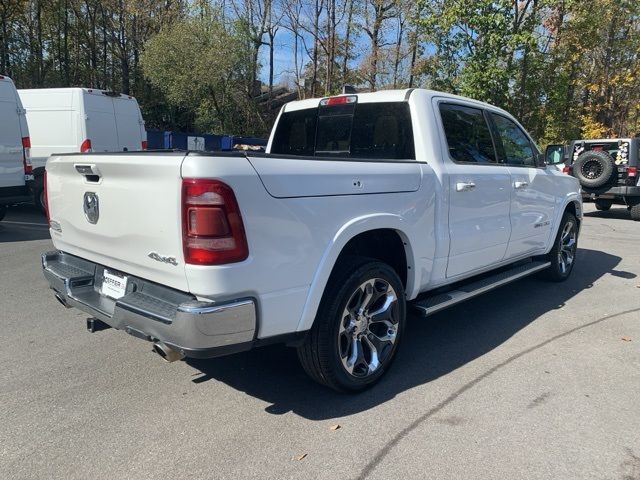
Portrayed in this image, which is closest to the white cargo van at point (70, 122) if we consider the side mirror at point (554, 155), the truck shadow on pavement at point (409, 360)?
the truck shadow on pavement at point (409, 360)

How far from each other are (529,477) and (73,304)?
286 centimetres

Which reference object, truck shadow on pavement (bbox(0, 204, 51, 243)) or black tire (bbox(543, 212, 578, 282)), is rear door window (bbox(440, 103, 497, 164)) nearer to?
black tire (bbox(543, 212, 578, 282))

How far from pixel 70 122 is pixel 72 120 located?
0.07 m

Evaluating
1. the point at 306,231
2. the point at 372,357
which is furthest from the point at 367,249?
the point at 306,231

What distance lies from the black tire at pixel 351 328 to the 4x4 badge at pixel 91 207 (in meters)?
1.50

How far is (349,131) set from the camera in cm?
427

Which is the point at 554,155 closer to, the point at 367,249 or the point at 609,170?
the point at 367,249

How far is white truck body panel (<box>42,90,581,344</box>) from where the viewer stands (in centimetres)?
252

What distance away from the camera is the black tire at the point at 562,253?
237 inches

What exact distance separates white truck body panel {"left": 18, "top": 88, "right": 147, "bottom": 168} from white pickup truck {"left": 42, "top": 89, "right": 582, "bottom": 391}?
7.03 m

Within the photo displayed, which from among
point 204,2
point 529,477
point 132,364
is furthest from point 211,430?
point 204,2

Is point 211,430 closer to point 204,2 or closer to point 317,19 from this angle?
point 204,2

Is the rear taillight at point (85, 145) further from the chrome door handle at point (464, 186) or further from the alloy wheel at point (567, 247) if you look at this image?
the alloy wheel at point (567, 247)

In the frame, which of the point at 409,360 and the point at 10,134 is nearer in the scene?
the point at 409,360
